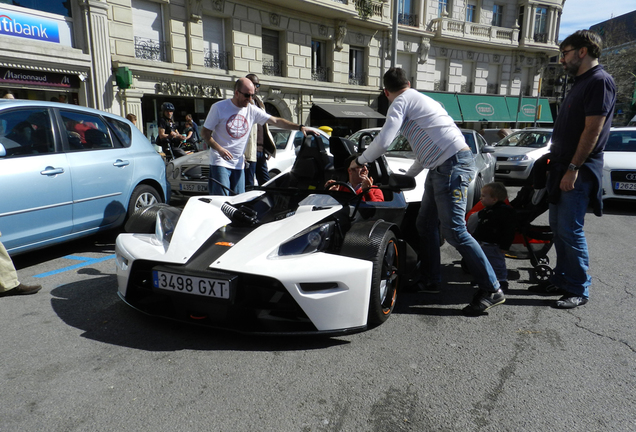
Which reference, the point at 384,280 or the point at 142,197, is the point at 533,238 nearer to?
the point at 384,280

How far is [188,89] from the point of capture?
49.8 ft

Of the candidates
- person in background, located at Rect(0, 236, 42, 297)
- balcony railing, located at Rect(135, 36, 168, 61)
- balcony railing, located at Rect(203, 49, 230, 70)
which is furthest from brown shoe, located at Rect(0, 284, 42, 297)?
balcony railing, located at Rect(203, 49, 230, 70)

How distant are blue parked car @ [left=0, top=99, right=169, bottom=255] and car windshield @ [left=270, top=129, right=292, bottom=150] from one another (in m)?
3.33

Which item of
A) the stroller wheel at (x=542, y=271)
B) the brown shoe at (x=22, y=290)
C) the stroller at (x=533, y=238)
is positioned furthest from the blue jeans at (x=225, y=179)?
the stroller wheel at (x=542, y=271)

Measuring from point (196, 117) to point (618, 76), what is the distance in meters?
42.6

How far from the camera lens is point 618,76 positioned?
41.6 m

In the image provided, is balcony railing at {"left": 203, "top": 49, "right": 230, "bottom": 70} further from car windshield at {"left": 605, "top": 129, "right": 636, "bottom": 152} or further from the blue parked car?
car windshield at {"left": 605, "top": 129, "right": 636, "bottom": 152}

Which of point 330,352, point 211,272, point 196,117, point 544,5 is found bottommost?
point 330,352

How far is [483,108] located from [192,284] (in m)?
26.3

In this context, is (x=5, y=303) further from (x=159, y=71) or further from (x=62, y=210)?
(x=159, y=71)

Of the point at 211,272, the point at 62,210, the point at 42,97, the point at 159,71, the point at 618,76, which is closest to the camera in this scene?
the point at 211,272

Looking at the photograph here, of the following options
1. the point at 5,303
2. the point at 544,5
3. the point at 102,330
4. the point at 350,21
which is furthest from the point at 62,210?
the point at 544,5

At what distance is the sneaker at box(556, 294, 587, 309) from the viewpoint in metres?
3.43

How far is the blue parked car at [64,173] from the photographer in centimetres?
379
